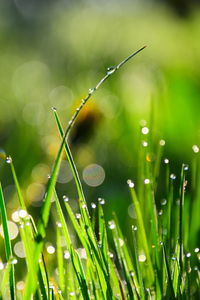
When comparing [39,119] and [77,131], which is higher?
[39,119]

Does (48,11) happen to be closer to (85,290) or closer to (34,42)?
(34,42)

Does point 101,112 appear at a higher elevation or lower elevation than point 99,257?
higher

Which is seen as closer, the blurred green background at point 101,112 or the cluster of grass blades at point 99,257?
the cluster of grass blades at point 99,257

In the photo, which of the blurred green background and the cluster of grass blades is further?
the blurred green background

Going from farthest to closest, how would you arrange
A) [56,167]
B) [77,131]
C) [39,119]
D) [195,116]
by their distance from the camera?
[39,119], [195,116], [77,131], [56,167]

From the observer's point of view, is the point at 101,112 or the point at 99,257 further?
the point at 101,112

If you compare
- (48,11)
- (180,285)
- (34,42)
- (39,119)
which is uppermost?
(48,11)

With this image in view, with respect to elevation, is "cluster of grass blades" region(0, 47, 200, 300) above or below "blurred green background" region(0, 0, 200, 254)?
below

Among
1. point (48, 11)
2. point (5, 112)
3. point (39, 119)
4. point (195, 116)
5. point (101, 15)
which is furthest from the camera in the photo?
point (48, 11)

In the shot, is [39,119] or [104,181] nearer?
[104,181]

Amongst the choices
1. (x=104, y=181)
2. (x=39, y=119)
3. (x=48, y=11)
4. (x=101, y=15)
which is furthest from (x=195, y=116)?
(x=48, y=11)

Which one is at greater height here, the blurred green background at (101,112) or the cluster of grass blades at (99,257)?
the blurred green background at (101,112)
